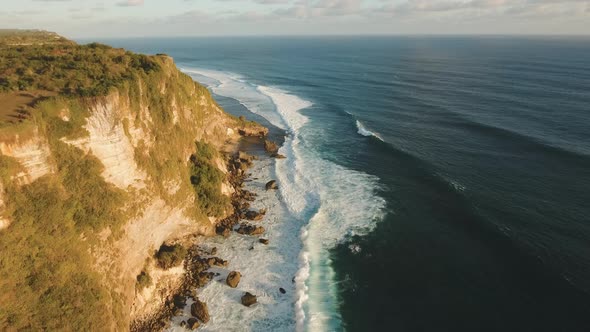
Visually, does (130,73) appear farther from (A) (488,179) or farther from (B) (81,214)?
(A) (488,179)

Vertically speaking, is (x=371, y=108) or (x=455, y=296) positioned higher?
(x=371, y=108)

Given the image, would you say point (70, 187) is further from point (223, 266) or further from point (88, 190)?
point (223, 266)

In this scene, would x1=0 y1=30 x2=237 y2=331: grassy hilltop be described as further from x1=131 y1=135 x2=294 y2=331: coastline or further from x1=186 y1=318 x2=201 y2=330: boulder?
x1=186 y1=318 x2=201 y2=330: boulder

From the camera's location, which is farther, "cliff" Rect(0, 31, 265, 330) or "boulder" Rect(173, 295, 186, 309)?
"boulder" Rect(173, 295, 186, 309)

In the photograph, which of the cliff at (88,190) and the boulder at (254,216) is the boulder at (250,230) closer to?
the boulder at (254,216)

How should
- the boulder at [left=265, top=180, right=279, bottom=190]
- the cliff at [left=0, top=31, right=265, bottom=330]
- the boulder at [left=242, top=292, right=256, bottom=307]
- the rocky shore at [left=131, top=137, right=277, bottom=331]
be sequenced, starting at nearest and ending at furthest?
1. the cliff at [left=0, top=31, right=265, bottom=330]
2. the rocky shore at [left=131, top=137, right=277, bottom=331]
3. the boulder at [left=242, top=292, right=256, bottom=307]
4. the boulder at [left=265, top=180, right=279, bottom=190]

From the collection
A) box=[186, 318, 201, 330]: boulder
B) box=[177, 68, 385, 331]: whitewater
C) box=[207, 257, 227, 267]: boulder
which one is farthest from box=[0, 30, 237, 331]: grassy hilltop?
box=[177, 68, 385, 331]: whitewater

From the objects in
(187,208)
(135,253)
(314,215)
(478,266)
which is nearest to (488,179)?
(478,266)
